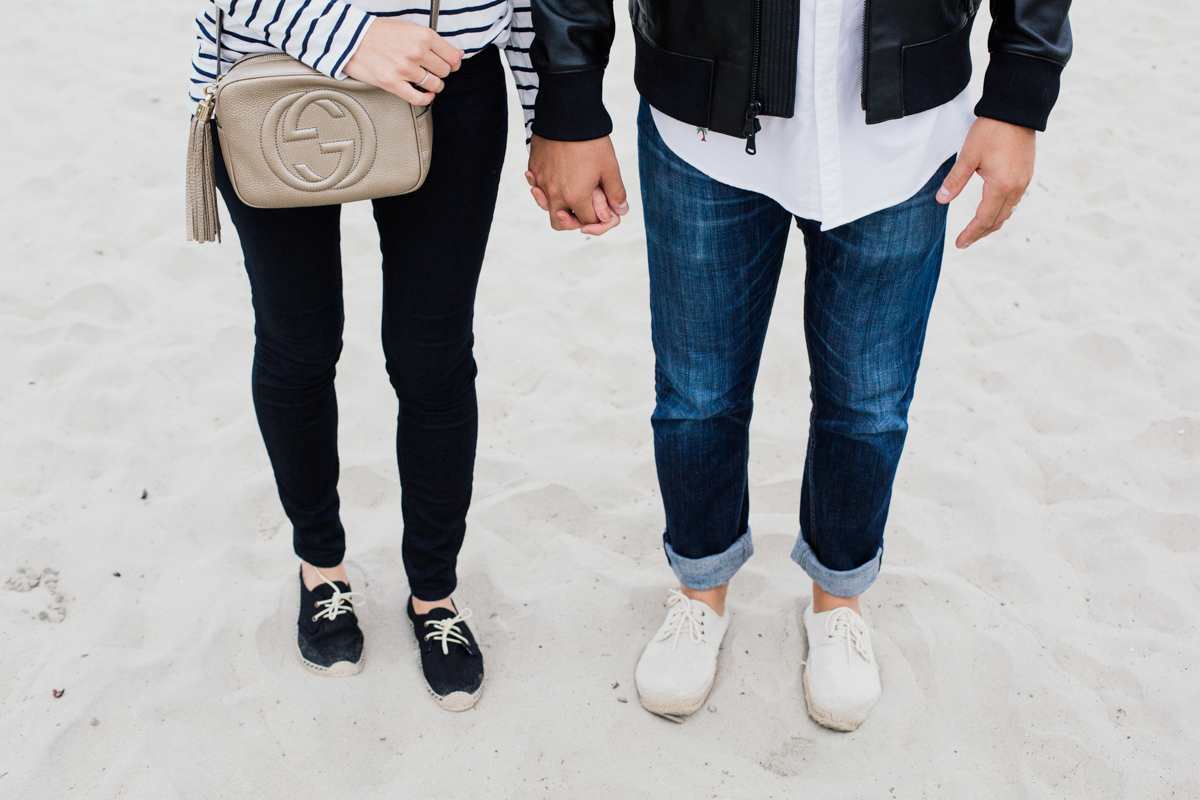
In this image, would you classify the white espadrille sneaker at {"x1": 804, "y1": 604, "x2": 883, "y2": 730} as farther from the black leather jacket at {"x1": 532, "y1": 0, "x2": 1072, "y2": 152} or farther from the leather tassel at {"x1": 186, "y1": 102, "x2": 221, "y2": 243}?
the leather tassel at {"x1": 186, "y1": 102, "x2": 221, "y2": 243}

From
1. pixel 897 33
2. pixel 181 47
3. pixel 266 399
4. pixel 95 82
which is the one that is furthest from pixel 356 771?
pixel 181 47

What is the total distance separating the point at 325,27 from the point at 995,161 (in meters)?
0.87

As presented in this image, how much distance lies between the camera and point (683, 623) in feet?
5.74

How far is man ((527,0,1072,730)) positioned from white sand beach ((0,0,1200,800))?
0.71 ft

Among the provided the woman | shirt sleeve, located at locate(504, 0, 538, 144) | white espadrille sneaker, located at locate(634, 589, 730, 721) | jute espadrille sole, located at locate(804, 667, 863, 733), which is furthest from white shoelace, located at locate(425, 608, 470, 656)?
shirt sleeve, located at locate(504, 0, 538, 144)

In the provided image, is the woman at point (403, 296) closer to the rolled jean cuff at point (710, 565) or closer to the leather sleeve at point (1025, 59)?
the rolled jean cuff at point (710, 565)

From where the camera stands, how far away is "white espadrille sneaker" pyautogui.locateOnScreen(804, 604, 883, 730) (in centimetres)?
163

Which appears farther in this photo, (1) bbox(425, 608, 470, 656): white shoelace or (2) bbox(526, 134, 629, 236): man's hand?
(1) bbox(425, 608, 470, 656): white shoelace

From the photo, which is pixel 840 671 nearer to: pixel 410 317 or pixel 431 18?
pixel 410 317

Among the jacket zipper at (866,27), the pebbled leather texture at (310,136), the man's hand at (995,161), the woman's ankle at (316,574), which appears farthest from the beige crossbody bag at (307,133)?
the woman's ankle at (316,574)

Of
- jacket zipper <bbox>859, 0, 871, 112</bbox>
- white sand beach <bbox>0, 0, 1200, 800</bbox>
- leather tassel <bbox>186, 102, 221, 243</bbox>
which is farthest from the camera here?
white sand beach <bbox>0, 0, 1200, 800</bbox>

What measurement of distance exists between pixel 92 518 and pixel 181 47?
2.81 m

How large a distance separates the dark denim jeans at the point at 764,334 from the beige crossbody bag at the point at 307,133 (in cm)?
37

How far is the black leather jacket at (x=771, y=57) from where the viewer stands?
1.12 metres
